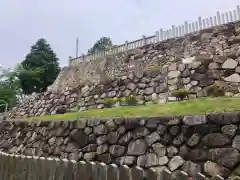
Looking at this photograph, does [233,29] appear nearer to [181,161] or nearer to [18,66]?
[181,161]

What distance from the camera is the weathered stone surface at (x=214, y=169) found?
3.29m

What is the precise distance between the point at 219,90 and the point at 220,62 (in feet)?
3.83

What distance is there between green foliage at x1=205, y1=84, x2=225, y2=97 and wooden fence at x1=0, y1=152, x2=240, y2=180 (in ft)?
16.4

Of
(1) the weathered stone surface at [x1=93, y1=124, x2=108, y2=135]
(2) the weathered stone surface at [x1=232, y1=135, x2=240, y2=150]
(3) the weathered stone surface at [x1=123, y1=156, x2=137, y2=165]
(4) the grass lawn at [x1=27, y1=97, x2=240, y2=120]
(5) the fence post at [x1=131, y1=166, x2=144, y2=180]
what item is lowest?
(3) the weathered stone surface at [x1=123, y1=156, x2=137, y2=165]

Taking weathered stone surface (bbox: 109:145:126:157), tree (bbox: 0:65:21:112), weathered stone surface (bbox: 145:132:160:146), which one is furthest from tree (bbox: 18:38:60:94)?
weathered stone surface (bbox: 145:132:160:146)

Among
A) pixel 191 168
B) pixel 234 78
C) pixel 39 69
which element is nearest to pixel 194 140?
pixel 191 168

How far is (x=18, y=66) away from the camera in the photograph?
92.1ft

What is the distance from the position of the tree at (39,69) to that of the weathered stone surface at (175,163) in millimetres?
23325

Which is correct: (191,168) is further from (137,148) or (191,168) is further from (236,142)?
(137,148)

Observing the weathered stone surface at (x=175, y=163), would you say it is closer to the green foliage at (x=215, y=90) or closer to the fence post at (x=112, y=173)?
the fence post at (x=112, y=173)

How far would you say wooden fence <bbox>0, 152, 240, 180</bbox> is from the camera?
2.35 meters

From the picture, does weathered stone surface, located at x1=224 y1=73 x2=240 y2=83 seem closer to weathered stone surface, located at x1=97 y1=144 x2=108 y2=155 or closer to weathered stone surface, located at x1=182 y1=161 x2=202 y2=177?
weathered stone surface, located at x1=97 y1=144 x2=108 y2=155

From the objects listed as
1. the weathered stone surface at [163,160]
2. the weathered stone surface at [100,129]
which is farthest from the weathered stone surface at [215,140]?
the weathered stone surface at [100,129]

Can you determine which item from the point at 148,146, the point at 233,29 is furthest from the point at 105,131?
the point at 233,29
